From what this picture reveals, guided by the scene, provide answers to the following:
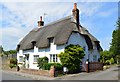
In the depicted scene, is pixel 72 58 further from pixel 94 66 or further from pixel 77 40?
pixel 77 40

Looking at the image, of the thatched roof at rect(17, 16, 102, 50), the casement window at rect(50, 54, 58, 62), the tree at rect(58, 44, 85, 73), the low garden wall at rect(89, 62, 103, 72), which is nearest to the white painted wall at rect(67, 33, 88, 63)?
the thatched roof at rect(17, 16, 102, 50)

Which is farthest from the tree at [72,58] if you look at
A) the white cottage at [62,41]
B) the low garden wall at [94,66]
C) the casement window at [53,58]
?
the casement window at [53,58]

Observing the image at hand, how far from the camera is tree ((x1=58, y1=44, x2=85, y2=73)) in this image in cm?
3064

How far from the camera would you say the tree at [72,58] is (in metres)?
30.6

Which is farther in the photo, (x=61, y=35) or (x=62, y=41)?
(x=61, y=35)

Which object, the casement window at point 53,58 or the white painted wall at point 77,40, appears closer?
the white painted wall at point 77,40

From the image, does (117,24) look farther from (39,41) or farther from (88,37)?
(39,41)

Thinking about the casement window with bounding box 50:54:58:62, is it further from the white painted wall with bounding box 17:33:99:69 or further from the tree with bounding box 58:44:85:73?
the tree with bounding box 58:44:85:73

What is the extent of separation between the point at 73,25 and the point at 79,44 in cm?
289

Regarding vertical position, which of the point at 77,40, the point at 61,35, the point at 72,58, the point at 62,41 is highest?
the point at 61,35

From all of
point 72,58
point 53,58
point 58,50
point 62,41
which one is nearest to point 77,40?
point 62,41

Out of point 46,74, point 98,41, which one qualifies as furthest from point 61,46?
point 98,41

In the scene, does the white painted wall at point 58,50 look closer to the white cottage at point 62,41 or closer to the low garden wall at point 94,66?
the white cottage at point 62,41

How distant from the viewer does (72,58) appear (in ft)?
101
